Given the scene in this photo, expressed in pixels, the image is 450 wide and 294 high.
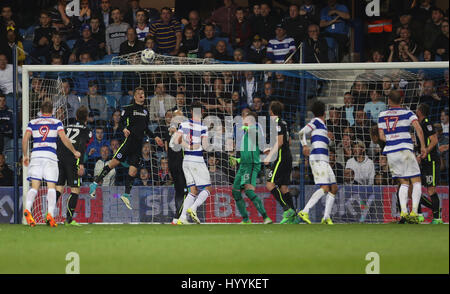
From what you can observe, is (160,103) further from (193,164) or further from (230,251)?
(230,251)

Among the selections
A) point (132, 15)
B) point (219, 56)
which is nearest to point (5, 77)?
point (132, 15)

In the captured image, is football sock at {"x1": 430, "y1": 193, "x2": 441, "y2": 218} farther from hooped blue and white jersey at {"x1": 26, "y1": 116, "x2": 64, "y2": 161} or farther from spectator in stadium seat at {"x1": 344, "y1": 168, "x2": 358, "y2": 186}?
hooped blue and white jersey at {"x1": 26, "y1": 116, "x2": 64, "y2": 161}

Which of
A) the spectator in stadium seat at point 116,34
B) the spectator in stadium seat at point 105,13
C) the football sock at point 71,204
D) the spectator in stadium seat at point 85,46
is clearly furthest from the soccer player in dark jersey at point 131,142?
the spectator in stadium seat at point 105,13

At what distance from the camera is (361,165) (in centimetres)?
1280

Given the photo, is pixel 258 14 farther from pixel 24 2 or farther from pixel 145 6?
pixel 24 2

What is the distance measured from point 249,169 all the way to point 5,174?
15.5ft

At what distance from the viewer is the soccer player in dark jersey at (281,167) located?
36.7 feet

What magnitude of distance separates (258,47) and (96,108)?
373 cm

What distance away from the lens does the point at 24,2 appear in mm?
16906

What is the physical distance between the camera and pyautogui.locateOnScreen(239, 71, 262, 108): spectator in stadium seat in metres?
13.8

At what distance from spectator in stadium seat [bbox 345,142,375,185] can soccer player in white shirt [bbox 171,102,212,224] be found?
2969 millimetres

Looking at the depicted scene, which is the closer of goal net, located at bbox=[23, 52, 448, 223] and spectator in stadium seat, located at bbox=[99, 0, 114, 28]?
goal net, located at bbox=[23, 52, 448, 223]

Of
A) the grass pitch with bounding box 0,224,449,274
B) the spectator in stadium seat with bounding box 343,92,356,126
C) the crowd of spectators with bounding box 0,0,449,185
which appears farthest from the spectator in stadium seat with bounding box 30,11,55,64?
the grass pitch with bounding box 0,224,449,274

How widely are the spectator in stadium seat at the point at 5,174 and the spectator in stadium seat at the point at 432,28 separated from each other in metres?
8.76
